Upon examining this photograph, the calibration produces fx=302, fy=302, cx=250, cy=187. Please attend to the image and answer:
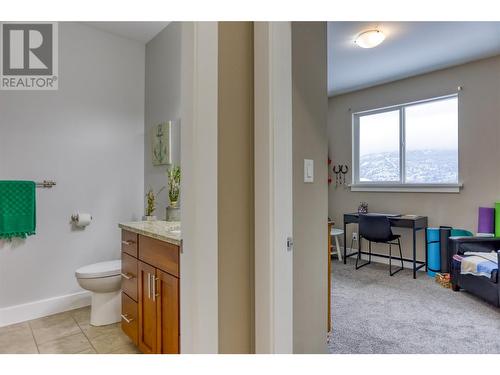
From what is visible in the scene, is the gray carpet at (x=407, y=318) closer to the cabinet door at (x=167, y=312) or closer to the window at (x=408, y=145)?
the cabinet door at (x=167, y=312)

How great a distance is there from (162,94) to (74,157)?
0.99 m

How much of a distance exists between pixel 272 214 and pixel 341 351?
1.35 meters

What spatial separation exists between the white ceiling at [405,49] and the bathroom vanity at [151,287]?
239 cm

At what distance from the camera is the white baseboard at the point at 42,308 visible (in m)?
2.42

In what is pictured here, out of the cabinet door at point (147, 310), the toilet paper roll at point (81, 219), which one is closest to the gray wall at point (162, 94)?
the toilet paper roll at point (81, 219)

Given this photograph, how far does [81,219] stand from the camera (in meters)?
2.73

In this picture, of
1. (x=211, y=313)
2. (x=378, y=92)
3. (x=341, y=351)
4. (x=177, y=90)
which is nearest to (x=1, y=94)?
(x=177, y=90)

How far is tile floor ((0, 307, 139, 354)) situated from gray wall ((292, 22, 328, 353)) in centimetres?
125

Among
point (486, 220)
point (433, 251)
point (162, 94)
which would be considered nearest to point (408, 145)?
point (486, 220)

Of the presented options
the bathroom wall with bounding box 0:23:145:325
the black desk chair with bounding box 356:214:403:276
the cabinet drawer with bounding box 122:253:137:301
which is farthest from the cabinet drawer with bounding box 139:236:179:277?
the black desk chair with bounding box 356:214:403:276

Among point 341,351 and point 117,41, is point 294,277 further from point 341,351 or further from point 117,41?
point 117,41

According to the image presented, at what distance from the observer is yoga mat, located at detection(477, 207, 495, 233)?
328 centimetres
